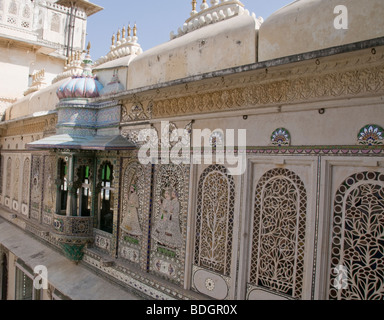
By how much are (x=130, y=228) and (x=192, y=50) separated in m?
3.02

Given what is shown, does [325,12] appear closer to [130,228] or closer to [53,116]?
[130,228]

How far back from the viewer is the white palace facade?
3.03m

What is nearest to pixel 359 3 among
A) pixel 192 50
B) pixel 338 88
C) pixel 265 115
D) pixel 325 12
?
pixel 325 12

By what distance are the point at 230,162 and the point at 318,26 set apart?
1765 mm

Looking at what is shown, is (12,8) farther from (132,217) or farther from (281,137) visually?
(281,137)

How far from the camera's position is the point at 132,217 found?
5523 millimetres

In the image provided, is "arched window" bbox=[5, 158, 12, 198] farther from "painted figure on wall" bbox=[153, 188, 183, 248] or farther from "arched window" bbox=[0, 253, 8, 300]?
"painted figure on wall" bbox=[153, 188, 183, 248]

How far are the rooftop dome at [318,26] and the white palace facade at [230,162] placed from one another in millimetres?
12

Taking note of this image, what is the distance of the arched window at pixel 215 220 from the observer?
404cm

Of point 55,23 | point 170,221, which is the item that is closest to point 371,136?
point 170,221

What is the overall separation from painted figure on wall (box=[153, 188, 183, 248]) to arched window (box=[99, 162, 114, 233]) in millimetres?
1777

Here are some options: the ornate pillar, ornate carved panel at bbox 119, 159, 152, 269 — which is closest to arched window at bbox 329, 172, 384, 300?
ornate carved panel at bbox 119, 159, 152, 269

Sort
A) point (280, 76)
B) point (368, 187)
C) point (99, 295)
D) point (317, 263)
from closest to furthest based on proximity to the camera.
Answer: point (368, 187), point (317, 263), point (280, 76), point (99, 295)

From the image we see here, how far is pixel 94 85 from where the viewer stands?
6.54m
